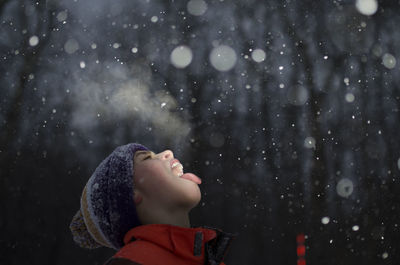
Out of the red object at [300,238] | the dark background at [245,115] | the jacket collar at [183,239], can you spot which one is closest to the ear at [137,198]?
the jacket collar at [183,239]

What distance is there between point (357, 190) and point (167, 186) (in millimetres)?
5734

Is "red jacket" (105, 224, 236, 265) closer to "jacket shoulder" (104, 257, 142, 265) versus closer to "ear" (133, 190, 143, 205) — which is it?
"jacket shoulder" (104, 257, 142, 265)

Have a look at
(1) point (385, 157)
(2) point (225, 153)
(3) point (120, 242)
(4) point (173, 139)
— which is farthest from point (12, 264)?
(1) point (385, 157)

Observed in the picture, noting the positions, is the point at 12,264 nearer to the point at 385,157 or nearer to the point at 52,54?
the point at 52,54

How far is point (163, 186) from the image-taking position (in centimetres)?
214

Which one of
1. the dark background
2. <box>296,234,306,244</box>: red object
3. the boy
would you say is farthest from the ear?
<box>296,234,306,244</box>: red object

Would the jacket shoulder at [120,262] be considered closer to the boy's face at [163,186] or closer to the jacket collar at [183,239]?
the jacket collar at [183,239]

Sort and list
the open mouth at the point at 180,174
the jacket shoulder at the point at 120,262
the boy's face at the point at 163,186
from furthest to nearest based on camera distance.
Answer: the open mouth at the point at 180,174
the boy's face at the point at 163,186
the jacket shoulder at the point at 120,262

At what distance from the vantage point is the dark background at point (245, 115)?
689cm

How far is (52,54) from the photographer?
22.1 feet

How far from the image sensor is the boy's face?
214 cm

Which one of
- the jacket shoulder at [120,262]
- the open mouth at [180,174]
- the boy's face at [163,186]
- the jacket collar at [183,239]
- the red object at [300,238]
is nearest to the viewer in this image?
the jacket shoulder at [120,262]

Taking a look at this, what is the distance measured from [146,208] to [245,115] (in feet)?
17.4

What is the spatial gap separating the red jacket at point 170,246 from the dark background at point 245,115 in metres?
4.83
